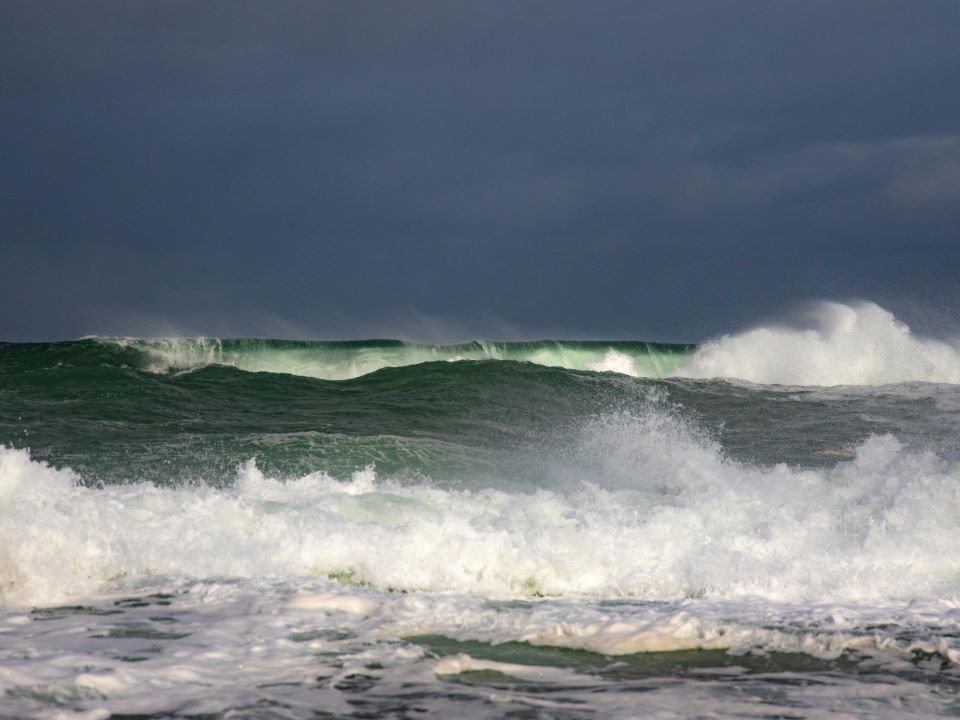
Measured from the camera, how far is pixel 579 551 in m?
5.63

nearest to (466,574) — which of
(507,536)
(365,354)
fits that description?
(507,536)

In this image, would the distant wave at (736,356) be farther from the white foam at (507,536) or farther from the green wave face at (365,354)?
the white foam at (507,536)

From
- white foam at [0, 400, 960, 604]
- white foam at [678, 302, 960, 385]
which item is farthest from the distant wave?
white foam at [0, 400, 960, 604]

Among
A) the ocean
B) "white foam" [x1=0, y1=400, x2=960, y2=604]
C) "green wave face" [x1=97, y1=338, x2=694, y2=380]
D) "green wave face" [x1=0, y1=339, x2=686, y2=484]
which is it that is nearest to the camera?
the ocean

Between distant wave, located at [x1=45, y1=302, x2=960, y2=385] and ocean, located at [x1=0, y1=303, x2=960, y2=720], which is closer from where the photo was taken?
ocean, located at [x1=0, y1=303, x2=960, y2=720]

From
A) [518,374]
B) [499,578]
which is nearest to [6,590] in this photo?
[499,578]

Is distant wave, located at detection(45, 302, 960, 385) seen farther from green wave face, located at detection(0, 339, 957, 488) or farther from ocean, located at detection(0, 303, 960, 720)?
ocean, located at detection(0, 303, 960, 720)

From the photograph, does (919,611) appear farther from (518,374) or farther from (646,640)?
(518,374)

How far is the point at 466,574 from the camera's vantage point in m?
A: 5.40

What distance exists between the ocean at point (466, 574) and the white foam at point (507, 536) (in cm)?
2

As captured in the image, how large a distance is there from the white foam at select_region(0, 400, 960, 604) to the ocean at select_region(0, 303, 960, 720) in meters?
0.02

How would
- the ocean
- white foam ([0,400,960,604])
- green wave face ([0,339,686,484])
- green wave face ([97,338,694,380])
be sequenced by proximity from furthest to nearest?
1. green wave face ([97,338,694,380])
2. green wave face ([0,339,686,484])
3. white foam ([0,400,960,604])
4. the ocean

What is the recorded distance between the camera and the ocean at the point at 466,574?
331 cm

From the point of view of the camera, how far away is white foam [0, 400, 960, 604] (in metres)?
5.15
